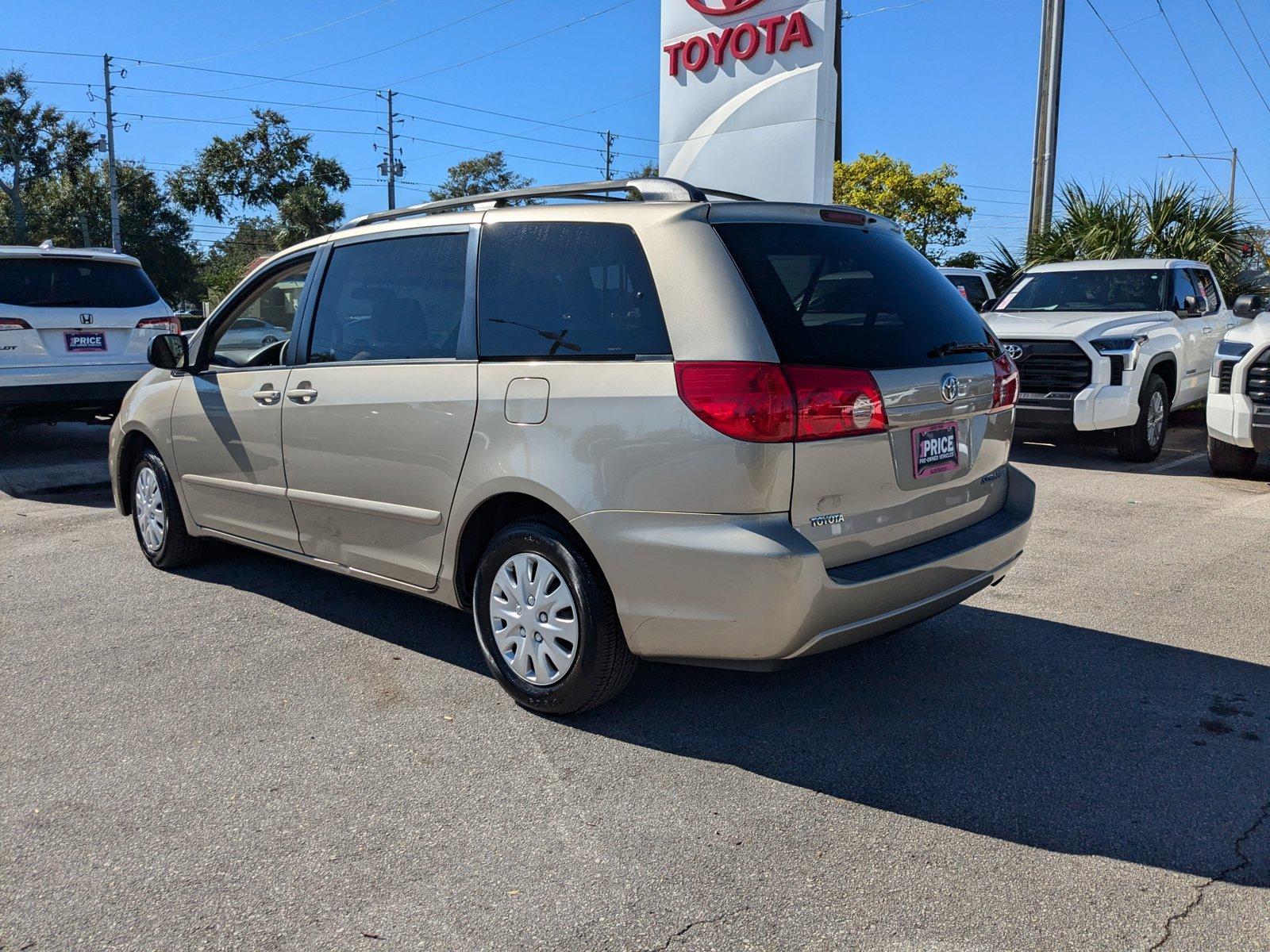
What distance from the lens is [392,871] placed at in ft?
9.49

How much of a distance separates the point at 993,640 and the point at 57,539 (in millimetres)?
5665

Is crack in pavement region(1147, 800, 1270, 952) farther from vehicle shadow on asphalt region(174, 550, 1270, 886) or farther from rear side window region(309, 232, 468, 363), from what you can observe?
rear side window region(309, 232, 468, 363)

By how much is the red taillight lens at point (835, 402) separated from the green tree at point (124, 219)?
5069 centimetres

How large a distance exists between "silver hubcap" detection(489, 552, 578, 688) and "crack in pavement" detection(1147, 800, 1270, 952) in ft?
6.13

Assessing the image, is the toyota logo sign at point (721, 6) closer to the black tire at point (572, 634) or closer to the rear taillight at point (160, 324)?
the rear taillight at point (160, 324)

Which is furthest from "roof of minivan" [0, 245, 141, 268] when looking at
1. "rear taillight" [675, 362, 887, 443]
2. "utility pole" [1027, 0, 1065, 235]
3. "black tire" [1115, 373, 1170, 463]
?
"utility pole" [1027, 0, 1065, 235]

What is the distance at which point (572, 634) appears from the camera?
12.0ft

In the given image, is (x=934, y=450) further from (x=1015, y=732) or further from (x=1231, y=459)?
(x=1231, y=459)

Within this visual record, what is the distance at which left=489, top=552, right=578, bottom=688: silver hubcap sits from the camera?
3.67 metres

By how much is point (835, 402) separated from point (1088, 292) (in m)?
8.67

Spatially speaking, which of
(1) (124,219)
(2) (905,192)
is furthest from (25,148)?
(2) (905,192)

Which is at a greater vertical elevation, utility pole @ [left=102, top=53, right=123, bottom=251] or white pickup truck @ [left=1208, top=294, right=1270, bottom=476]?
utility pole @ [left=102, top=53, right=123, bottom=251]

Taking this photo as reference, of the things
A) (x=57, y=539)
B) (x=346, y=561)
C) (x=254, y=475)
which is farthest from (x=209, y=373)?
(x=57, y=539)

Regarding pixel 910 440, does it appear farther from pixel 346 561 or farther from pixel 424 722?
pixel 346 561
